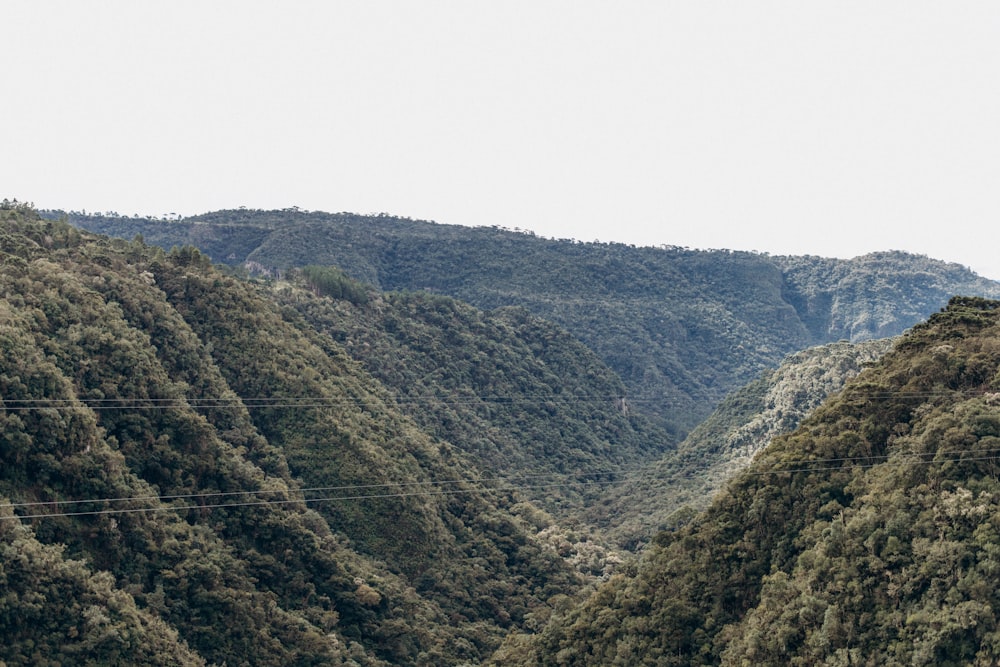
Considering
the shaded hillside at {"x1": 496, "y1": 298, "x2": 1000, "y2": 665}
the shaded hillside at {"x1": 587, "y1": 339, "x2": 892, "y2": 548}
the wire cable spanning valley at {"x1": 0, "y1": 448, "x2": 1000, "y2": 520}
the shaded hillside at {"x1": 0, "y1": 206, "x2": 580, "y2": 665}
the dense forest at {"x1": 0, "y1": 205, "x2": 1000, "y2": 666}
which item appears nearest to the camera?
the shaded hillside at {"x1": 496, "y1": 298, "x2": 1000, "y2": 665}

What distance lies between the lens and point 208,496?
55.0 metres

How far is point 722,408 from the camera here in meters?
121

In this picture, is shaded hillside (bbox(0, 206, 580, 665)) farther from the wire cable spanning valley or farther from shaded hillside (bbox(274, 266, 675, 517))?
shaded hillside (bbox(274, 266, 675, 517))

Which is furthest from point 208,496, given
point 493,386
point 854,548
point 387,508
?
point 493,386

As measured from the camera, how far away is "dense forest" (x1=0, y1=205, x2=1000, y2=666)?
3694cm

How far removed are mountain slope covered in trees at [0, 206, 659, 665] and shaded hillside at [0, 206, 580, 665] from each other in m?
0.11

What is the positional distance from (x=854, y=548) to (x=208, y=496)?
32.7 m

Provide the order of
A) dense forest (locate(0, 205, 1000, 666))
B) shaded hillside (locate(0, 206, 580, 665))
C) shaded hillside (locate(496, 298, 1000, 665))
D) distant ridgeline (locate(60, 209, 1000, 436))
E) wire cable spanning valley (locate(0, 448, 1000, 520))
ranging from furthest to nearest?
1. distant ridgeline (locate(60, 209, 1000, 436))
2. shaded hillside (locate(0, 206, 580, 665))
3. wire cable spanning valley (locate(0, 448, 1000, 520))
4. dense forest (locate(0, 205, 1000, 666))
5. shaded hillside (locate(496, 298, 1000, 665))

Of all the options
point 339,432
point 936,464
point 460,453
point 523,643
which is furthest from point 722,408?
point 936,464

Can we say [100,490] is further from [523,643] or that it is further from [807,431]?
[807,431]

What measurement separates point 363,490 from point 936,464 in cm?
3667

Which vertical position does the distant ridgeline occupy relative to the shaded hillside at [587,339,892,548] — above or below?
above

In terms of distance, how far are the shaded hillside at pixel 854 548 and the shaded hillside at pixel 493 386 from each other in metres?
43.9

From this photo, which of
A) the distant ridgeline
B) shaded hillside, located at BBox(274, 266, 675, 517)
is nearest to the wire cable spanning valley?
shaded hillside, located at BBox(274, 266, 675, 517)
